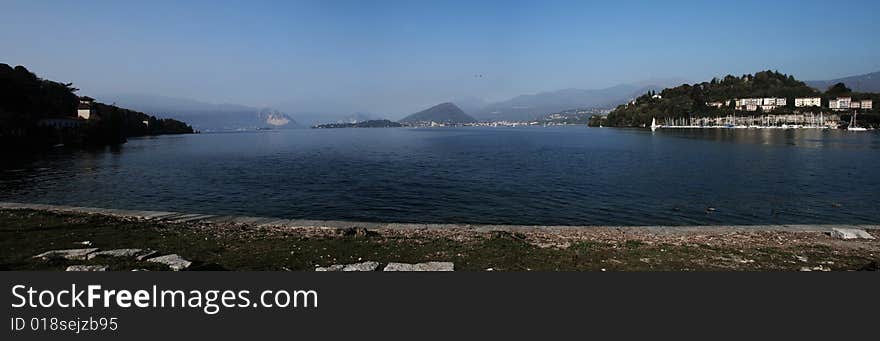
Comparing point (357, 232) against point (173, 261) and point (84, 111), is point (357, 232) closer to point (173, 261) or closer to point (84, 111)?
point (173, 261)

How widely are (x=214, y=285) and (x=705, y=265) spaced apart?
915cm

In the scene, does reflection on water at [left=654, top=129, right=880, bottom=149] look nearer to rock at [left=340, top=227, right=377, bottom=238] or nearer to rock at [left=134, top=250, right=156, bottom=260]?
rock at [left=340, top=227, right=377, bottom=238]

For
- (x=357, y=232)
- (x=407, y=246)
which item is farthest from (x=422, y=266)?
(x=357, y=232)

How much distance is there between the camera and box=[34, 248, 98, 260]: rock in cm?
954

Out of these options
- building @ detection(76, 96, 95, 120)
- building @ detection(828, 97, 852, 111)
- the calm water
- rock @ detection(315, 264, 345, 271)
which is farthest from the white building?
building @ detection(828, 97, 852, 111)

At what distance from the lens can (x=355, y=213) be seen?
2177 centimetres

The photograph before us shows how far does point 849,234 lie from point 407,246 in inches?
466

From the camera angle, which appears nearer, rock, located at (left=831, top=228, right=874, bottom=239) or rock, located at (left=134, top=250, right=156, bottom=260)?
rock, located at (left=134, top=250, right=156, bottom=260)

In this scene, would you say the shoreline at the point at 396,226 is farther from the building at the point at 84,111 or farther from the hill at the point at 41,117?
the building at the point at 84,111

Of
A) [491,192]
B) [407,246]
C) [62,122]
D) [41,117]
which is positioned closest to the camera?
[407,246]

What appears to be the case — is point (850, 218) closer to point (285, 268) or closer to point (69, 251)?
point (285, 268)

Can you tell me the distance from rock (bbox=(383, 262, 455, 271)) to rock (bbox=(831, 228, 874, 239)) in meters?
11.0

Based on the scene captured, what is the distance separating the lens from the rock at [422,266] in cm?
902

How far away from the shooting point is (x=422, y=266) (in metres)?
9.23
